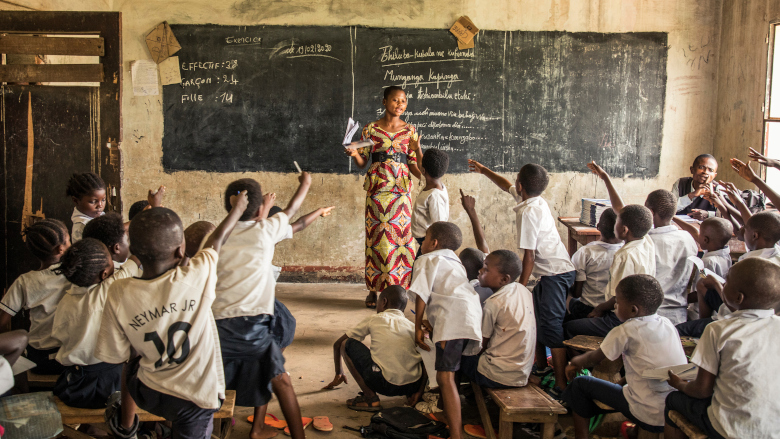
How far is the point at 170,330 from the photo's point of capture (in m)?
1.95

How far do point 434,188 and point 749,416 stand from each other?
2.48 metres

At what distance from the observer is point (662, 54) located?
5719 millimetres

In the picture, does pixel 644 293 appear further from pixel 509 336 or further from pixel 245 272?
pixel 245 272

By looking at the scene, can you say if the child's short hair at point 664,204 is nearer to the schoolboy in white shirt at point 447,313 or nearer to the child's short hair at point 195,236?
the schoolboy in white shirt at point 447,313

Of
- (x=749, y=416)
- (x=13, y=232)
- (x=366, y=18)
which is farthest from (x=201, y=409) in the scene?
(x=366, y=18)

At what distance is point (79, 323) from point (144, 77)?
3824 mm

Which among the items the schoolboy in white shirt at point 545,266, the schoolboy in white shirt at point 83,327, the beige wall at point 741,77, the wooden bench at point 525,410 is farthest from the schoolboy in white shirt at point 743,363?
the beige wall at point 741,77

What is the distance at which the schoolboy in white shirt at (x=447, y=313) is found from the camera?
2664 mm

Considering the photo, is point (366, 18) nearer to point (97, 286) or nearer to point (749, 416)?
point (97, 286)

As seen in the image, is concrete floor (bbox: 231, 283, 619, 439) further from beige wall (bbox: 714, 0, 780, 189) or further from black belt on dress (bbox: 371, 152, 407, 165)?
beige wall (bbox: 714, 0, 780, 189)

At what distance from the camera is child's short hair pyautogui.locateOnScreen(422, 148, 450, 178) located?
13.1 feet

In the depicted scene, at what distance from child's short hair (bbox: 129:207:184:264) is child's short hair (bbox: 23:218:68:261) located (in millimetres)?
1004

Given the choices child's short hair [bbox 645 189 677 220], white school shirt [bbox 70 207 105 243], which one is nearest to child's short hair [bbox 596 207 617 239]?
child's short hair [bbox 645 189 677 220]

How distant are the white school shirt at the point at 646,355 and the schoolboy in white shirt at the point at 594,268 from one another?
0.98 metres
